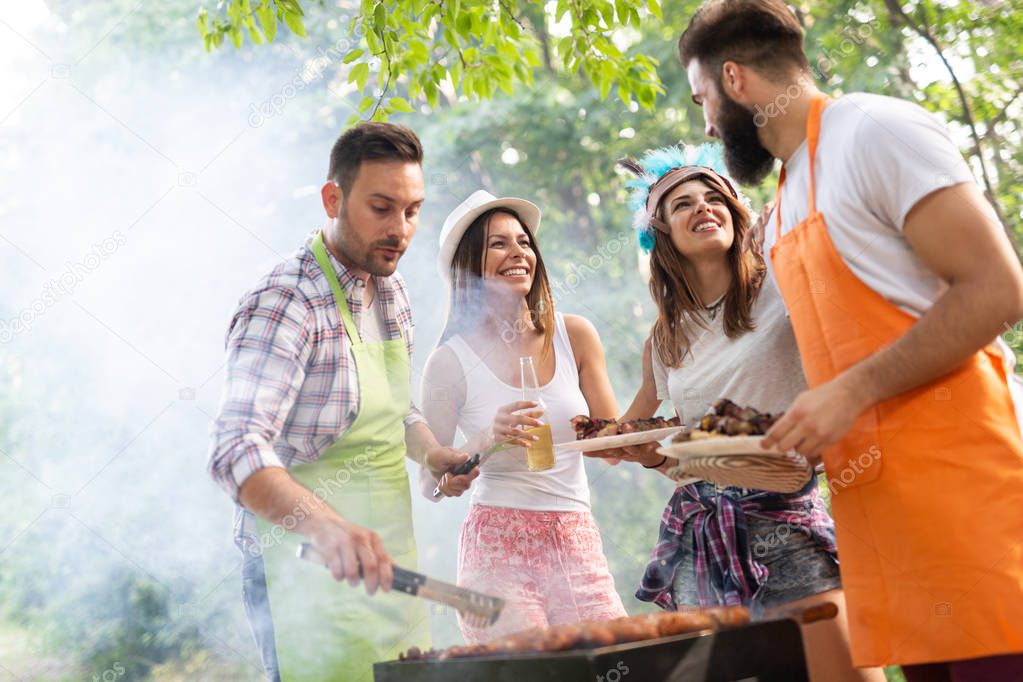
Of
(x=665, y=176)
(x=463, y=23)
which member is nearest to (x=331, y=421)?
(x=665, y=176)

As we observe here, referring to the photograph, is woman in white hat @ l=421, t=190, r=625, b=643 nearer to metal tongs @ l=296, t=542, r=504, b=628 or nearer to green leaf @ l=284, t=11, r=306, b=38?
metal tongs @ l=296, t=542, r=504, b=628

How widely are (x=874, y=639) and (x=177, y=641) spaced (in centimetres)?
624

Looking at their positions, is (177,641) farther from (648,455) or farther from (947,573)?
(947,573)

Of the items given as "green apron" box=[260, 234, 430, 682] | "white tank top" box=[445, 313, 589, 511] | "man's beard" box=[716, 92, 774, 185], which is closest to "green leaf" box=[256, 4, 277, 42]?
"green apron" box=[260, 234, 430, 682]

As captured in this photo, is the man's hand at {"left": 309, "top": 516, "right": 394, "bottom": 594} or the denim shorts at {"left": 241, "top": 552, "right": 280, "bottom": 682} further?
the denim shorts at {"left": 241, "top": 552, "right": 280, "bottom": 682}

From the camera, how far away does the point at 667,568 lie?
2.61 metres

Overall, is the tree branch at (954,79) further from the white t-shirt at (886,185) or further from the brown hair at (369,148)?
the brown hair at (369,148)

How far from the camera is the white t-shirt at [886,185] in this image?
69.0 inches

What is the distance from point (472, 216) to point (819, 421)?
1.81m

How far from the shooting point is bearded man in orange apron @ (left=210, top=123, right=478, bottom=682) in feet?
7.15

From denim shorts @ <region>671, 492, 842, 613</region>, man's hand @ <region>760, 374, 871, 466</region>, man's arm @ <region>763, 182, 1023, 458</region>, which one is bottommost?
denim shorts @ <region>671, 492, 842, 613</region>
